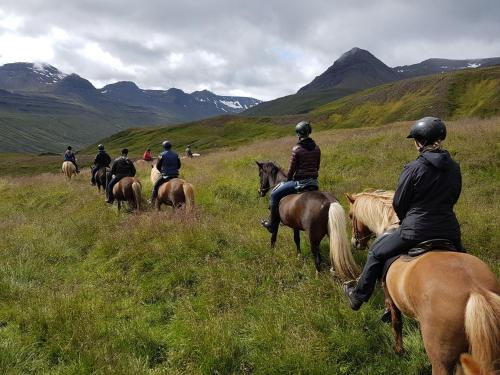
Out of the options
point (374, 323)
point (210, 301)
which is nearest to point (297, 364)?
point (374, 323)

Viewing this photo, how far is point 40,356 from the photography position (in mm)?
5957

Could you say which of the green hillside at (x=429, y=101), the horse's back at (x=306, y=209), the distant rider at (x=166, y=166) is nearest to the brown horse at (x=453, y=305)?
the horse's back at (x=306, y=209)

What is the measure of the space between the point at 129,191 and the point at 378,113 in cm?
10123

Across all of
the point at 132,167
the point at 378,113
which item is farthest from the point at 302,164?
the point at 378,113

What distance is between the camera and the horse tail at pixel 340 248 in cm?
724

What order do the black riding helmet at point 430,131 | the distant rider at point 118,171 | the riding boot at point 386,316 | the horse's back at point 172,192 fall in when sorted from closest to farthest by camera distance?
the black riding helmet at point 430,131, the riding boot at point 386,316, the horse's back at point 172,192, the distant rider at point 118,171

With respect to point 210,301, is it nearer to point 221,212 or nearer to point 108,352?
point 108,352

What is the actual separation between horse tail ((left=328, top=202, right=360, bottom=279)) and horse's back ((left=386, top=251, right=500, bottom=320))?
2384 millimetres

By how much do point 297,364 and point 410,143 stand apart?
17244 millimetres

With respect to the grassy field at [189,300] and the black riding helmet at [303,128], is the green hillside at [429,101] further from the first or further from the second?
the grassy field at [189,300]

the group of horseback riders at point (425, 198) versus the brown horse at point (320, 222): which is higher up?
the group of horseback riders at point (425, 198)

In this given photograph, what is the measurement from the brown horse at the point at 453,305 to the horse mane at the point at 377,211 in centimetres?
256

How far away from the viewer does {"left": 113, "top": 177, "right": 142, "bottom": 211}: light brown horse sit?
15906 mm

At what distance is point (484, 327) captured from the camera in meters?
3.51
